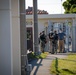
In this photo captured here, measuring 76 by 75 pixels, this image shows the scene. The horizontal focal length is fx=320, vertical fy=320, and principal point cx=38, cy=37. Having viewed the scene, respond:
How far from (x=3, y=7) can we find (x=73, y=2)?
47.4 metres

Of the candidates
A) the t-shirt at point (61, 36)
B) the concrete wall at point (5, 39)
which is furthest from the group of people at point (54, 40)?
the concrete wall at point (5, 39)

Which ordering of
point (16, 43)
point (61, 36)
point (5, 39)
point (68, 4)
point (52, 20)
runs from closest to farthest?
point (5, 39) → point (16, 43) → point (61, 36) → point (52, 20) → point (68, 4)

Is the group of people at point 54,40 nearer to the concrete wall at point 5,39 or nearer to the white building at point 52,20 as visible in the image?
the white building at point 52,20

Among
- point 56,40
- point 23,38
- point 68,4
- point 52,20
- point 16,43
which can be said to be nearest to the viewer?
point 16,43

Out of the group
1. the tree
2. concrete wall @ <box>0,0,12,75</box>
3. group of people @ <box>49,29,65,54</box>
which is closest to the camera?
concrete wall @ <box>0,0,12,75</box>

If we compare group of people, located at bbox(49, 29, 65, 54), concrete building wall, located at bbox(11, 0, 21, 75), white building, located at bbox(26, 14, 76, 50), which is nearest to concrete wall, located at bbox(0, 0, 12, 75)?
concrete building wall, located at bbox(11, 0, 21, 75)

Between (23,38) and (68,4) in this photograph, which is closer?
(23,38)

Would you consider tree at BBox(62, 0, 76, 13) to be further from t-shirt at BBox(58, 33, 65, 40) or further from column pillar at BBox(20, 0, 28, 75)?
column pillar at BBox(20, 0, 28, 75)

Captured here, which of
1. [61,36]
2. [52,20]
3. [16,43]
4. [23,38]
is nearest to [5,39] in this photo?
[16,43]

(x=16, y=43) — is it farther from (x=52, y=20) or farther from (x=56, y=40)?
(x=52, y=20)

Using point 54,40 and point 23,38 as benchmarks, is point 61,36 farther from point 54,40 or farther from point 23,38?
point 23,38

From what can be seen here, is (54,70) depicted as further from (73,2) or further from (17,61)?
(73,2)

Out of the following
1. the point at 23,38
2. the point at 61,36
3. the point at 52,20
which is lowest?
the point at 61,36

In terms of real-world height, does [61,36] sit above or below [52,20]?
below
